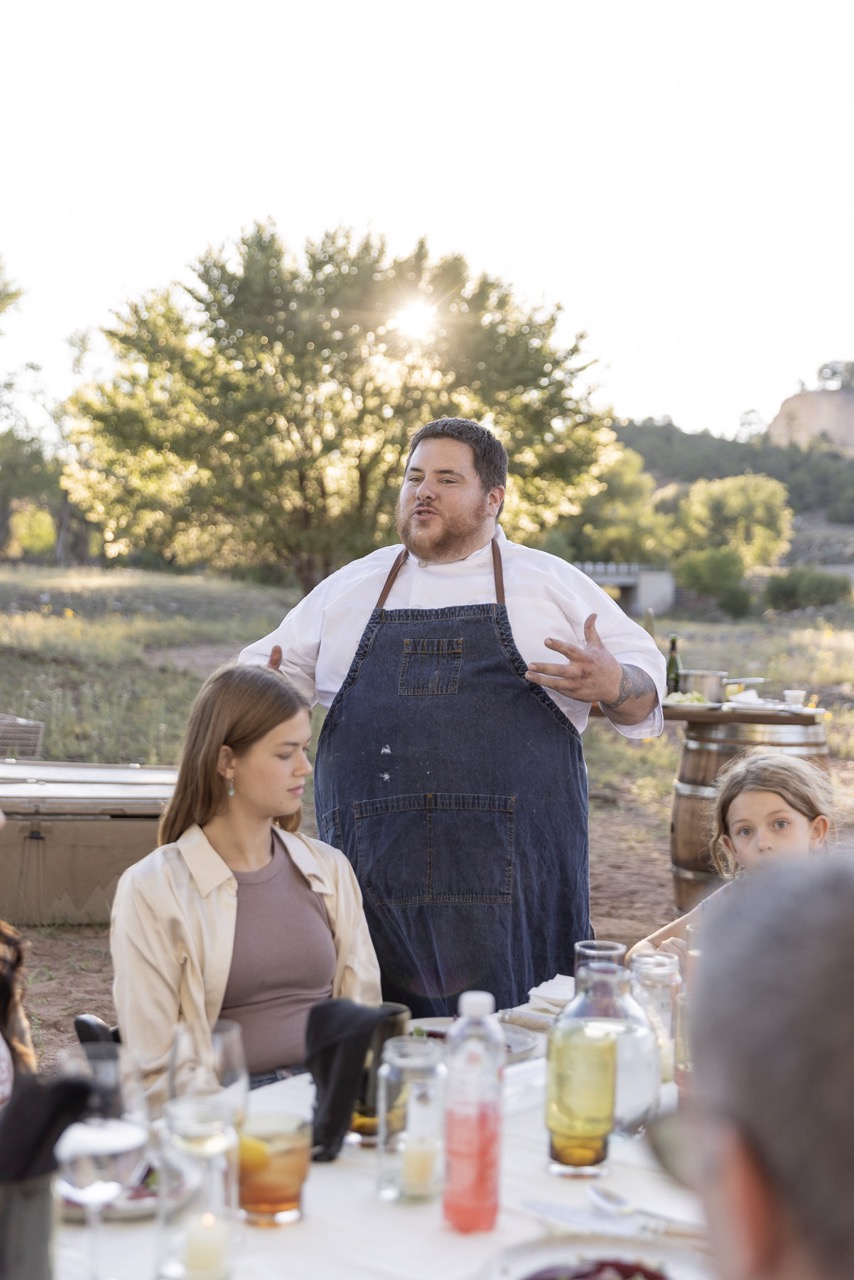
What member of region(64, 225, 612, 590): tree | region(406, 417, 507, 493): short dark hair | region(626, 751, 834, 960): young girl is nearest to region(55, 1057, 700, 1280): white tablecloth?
region(626, 751, 834, 960): young girl

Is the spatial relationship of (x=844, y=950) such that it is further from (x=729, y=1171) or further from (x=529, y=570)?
(x=529, y=570)

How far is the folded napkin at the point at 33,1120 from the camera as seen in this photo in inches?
51.1

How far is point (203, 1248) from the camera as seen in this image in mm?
1416

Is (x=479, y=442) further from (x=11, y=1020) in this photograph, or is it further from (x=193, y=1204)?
(x=193, y=1204)

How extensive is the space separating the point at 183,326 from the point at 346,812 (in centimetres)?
1412

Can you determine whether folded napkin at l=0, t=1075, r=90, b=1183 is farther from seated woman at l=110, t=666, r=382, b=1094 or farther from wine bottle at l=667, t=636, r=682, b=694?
wine bottle at l=667, t=636, r=682, b=694

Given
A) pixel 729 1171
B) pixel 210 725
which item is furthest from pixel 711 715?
pixel 729 1171

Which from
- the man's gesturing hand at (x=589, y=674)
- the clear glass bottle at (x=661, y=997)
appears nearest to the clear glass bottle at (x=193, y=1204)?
the clear glass bottle at (x=661, y=997)

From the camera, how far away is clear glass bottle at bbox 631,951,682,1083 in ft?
7.09

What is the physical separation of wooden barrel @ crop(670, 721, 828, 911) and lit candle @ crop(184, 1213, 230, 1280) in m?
4.93

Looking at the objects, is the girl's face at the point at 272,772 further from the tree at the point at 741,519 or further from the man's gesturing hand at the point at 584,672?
the tree at the point at 741,519

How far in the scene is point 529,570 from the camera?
349 cm

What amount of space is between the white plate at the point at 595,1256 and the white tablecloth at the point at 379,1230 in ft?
0.08

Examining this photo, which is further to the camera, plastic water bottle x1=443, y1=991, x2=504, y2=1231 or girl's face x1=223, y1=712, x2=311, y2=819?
girl's face x1=223, y1=712, x2=311, y2=819
